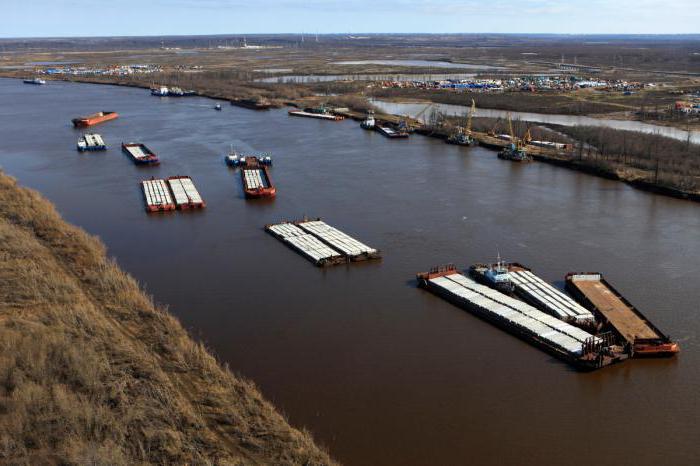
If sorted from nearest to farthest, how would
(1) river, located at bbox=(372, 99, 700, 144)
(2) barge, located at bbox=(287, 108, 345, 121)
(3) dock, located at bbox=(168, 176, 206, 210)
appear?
1. (3) dock, located at bbox=(168, 176, 206, 210)
2. (1) river, located at bbox=(372, 99, 700, 144)
3. (2) barge, located at bbox=(287, 108, 345, 121)

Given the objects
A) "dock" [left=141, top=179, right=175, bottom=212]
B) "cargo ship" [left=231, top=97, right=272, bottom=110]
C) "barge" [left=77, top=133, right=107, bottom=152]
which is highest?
"cargo ship" [left=231, top=97, right=272, bottom=110]

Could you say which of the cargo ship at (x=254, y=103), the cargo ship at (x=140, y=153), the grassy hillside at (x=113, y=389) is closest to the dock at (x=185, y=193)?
the cargo ship at (x=140, y=153)

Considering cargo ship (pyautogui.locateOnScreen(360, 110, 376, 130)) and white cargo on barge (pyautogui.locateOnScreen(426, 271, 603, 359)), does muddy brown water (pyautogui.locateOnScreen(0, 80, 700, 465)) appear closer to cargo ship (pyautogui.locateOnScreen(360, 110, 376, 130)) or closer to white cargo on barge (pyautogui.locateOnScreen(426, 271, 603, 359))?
white cargo on barge (pyautogui.locateOnScreen(426, 271, 603, 359))

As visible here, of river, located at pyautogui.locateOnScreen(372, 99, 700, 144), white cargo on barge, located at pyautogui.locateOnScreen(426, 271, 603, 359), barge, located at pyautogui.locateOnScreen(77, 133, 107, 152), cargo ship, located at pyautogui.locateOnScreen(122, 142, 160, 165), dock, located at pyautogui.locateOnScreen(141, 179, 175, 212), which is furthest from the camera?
river, located at pyautogui.locateOnScreen(372, 99, 700, 144)

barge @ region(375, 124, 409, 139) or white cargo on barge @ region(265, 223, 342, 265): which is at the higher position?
barge @ region(375, 124, 409, 139)

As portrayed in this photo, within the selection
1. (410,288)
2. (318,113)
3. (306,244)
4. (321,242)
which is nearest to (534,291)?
(410,288)

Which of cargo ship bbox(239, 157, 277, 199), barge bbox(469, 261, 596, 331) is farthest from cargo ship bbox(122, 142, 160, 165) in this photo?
barge bbox(469, 261, 596, 331)

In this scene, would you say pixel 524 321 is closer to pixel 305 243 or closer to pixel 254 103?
pixel 305 243

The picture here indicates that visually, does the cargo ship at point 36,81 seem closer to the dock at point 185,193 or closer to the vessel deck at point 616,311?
the dock at point 185,193
